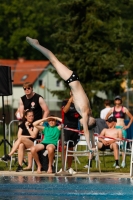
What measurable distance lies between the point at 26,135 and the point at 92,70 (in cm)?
2667

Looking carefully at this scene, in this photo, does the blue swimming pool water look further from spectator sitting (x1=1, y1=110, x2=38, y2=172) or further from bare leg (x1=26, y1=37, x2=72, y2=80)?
bare leg (x1=26, y1=37, x2=72, y2=80)

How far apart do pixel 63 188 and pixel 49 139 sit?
3387mm

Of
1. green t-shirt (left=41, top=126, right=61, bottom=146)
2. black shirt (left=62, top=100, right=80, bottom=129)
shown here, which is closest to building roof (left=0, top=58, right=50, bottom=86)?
black shirt (left=62, top=100, right=80, bottom=129)

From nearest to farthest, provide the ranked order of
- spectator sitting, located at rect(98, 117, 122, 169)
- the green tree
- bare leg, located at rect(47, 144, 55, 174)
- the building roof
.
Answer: bare leg, located at rect(47, 144, 55, 174)
spectator sitting, located at rect(98, 117, 122, 169)
the building roof
the green tree

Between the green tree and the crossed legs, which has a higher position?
the green tree

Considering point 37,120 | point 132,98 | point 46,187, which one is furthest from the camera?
point 132,98

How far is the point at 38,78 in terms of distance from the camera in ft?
254

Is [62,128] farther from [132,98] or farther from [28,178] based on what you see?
[132,98]

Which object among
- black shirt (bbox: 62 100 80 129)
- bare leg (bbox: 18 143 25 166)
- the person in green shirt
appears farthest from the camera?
black shirt (bbox: 62 100 80 129)

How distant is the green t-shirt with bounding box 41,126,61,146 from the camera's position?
1617 cm

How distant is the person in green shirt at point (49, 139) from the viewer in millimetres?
15959

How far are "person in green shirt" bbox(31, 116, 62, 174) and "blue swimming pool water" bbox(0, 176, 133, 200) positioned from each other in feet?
3.16

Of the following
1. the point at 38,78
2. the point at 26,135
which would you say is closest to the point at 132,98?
the point at 26,135

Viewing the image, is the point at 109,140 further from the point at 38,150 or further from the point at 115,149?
the point at 38,150
